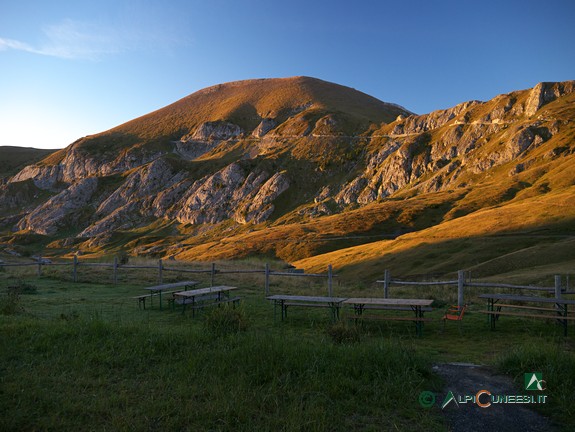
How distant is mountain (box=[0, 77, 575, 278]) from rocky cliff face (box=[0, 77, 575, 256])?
0.45 m

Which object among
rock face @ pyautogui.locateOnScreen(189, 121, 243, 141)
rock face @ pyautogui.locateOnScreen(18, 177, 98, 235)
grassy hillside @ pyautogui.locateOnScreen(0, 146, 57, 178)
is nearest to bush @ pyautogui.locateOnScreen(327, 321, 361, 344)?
rock face @ pyautogui.locateOnScreen(18, 177, 98, 235)

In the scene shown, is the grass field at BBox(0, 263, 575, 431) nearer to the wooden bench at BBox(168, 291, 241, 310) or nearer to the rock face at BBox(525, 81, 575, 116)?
the wooden bench at BBox(168, 291, 241, 310)

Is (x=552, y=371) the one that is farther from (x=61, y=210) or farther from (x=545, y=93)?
(x=61, y=210)

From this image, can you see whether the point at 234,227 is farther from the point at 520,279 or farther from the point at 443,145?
the point at 520,279

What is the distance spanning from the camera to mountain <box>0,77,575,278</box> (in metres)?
45.2

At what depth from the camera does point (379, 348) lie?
759cm

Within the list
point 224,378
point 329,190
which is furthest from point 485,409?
point 329,190

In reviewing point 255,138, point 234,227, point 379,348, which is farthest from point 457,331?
point 255,138

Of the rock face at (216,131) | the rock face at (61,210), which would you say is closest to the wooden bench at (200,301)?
the rock face at (61,210)

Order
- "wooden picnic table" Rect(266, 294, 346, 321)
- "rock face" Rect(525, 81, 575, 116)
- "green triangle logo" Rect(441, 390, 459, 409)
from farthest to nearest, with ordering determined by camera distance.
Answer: "rock face" Rect(525, 81, 575, 116) → "wooden picnic table" Rect(266, 294, 346, 321) → "green triangle logo" Rect(441, 390, 459, 409)

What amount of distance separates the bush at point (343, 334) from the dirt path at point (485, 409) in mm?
2224

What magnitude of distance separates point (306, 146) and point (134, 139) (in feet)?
271

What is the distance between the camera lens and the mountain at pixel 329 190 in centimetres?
4519

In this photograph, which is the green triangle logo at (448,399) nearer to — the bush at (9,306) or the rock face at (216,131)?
the bush at (9,306)
